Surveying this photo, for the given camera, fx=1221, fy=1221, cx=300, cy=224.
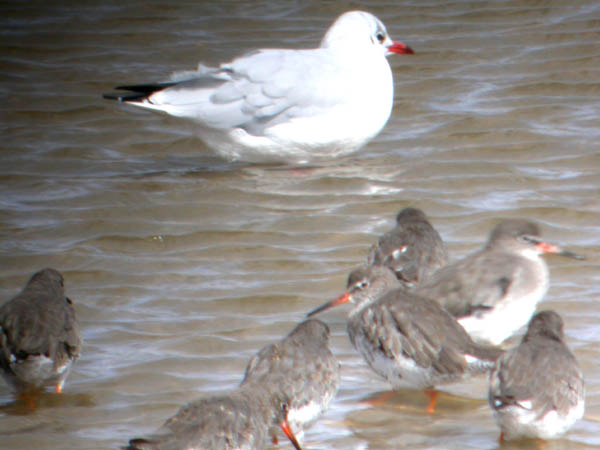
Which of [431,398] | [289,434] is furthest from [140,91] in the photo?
[289,434]

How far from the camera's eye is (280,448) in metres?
5.71

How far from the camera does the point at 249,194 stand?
9.46 m

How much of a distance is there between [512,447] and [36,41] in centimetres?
873

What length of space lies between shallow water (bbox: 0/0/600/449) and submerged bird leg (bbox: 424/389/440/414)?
5 cm

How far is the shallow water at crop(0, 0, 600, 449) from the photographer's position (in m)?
6.24

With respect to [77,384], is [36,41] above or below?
above

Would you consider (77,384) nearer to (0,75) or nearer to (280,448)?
(280,448)

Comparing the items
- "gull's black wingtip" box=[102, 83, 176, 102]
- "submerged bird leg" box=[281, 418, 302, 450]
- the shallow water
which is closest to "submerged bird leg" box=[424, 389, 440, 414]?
the shallow water

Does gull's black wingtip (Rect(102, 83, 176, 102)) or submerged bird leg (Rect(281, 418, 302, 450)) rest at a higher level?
gull's black wingtip (Rect(102, 83, 176, 102))

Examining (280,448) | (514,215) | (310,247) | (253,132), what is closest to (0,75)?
(253,132)

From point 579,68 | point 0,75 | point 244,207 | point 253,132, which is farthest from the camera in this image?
point 0,75

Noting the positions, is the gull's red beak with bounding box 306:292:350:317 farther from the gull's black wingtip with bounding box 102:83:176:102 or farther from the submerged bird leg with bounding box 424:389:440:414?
the gull's black wingtip with bounding box 102:83:176:102

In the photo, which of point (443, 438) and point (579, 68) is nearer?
point (443, 438)

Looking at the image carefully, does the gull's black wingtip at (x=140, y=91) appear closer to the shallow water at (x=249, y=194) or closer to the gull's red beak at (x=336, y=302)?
the shallow water at (x=249, y=194)
